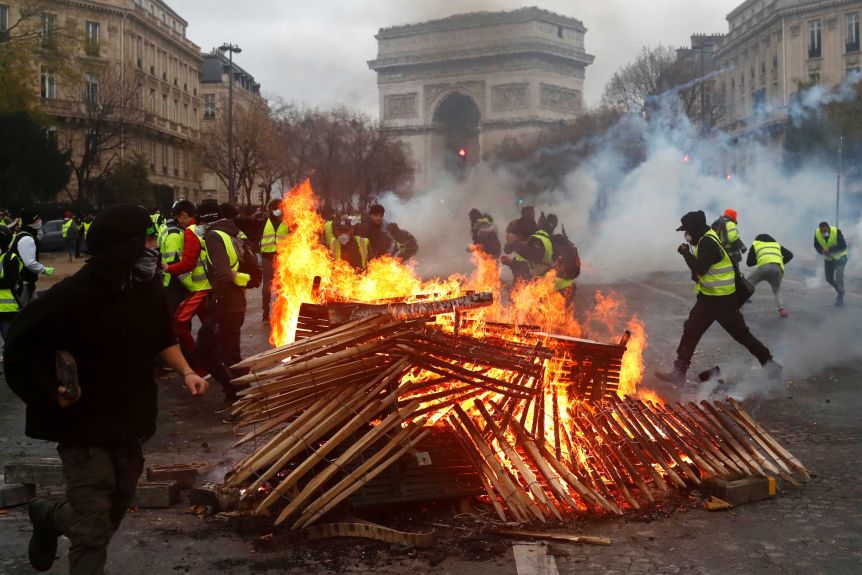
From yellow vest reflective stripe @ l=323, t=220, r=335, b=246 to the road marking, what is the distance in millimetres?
8291

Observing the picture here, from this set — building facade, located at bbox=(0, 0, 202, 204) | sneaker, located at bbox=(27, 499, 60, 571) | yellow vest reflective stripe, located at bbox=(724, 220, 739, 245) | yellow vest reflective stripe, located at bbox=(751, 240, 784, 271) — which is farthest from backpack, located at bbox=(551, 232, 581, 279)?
building facade, located at bbox=(0, 0, 202, 204)

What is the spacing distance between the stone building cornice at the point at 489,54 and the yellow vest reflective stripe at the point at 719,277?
43.3 meters

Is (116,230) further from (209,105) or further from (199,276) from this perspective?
(209,105)

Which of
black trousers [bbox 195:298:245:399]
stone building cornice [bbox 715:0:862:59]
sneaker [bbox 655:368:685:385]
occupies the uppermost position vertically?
stone building cornice [bbox 715:0:862:59]

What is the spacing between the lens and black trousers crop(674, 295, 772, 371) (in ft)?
28.5

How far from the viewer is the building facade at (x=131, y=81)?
45.8m

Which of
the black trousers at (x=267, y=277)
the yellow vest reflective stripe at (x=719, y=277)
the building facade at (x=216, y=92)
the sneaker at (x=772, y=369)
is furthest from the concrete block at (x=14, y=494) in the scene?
the building facade at (x=216, y=92)

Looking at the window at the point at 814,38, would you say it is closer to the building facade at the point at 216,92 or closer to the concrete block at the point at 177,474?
the building facade at the point at 216,92

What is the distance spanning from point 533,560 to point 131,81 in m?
49.2

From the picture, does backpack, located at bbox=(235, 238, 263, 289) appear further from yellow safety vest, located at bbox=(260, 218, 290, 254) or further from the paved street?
yellow safety vest, located at bbox=(260, 218, 290, 254)

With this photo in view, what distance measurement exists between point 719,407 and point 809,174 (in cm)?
3176

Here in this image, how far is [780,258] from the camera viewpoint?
14.1 m

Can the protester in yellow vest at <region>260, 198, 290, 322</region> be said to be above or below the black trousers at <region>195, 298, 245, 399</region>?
above

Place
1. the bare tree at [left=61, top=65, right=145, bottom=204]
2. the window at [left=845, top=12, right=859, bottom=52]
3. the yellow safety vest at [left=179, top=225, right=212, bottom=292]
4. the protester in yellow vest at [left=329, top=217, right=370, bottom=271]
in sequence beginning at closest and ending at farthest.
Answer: the yellow safety vest at [left=179, top=225, right=212, bottom=292] → the protester in yellow vest at [left=329, top=217, right=370, bottom=271] → the bare tree at [left=61, top=65, right=145, bottom=204] → the window at [left=845, top=12, right=859, bottom=52]
